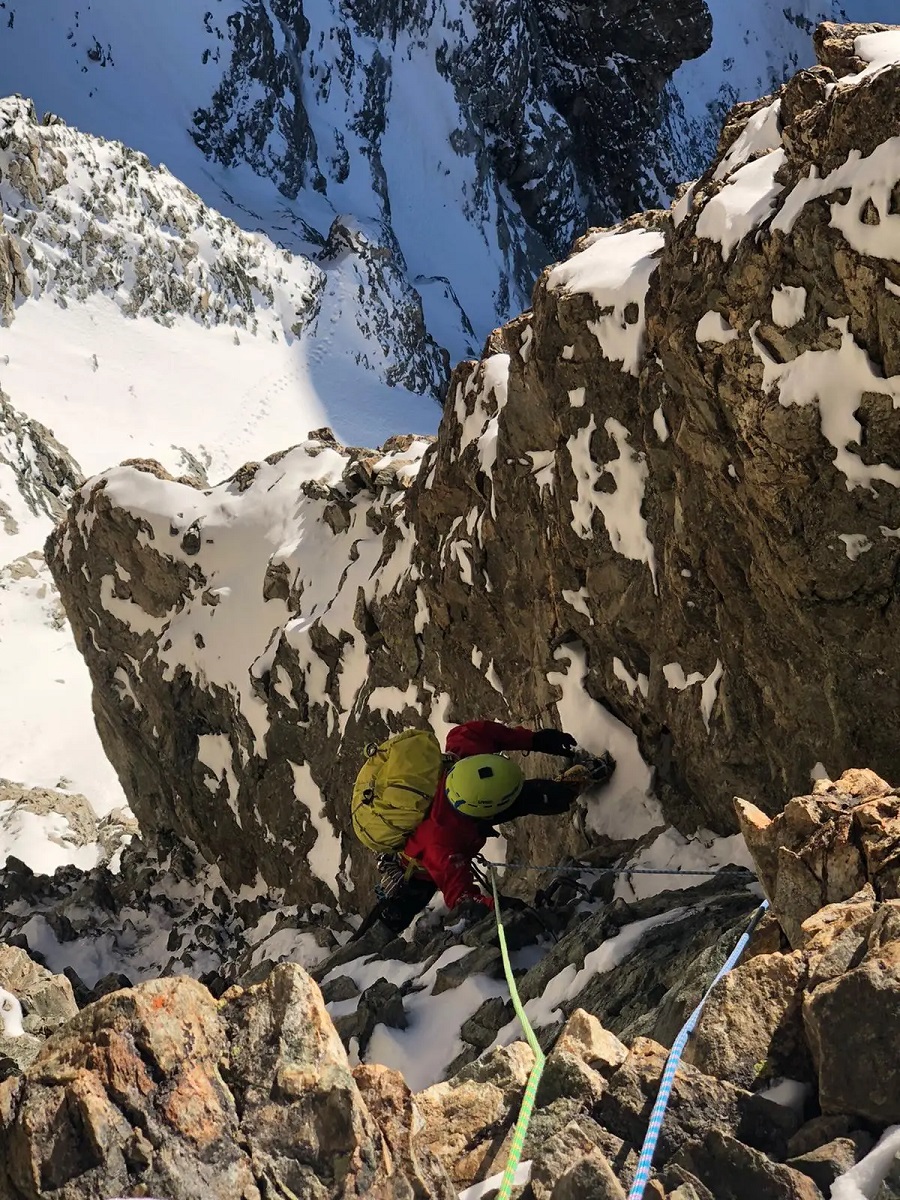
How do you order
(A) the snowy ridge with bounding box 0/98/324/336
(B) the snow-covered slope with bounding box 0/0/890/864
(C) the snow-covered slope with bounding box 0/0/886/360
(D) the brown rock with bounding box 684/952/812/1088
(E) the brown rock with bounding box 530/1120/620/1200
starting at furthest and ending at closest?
(C) the snow-covered slope with bounding box 0/0/886/360 < (A) the snowy ridge with bounding box 0/98/324/336 < (B) the snow-covered slope with bounding box 0/0/890/864 < (D) the brown rock with bounding box 684/952/812/1088 < (E) the brown rock with bounding box 530/1120/620/1200

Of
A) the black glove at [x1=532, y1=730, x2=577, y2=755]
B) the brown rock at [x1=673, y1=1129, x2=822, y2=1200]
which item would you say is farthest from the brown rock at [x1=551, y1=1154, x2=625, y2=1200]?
the black glove at [x1=532, y1=730, x2=577, y2=755]

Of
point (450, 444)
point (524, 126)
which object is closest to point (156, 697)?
point (450, 444)

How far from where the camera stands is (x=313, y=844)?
526 inches

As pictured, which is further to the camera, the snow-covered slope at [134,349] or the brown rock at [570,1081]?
the snow-covered slope at [134,349]

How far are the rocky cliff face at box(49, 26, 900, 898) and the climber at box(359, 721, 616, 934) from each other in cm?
40

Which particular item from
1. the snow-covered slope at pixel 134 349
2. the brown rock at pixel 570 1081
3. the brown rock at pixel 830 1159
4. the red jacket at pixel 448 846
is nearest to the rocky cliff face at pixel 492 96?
the snow-covered slope at pixel 134 349

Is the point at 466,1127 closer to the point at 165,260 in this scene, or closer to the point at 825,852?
the point at 825,852

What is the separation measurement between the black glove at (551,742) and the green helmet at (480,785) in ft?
1.99

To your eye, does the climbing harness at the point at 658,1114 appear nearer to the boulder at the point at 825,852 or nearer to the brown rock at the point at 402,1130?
the brown rock at the point at 402,1130

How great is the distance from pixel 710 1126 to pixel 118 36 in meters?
54.2

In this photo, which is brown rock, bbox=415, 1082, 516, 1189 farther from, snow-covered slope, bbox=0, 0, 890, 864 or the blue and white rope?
snow-covered slope, bbox=0, 0, 890, 864

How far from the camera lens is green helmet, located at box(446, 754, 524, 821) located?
7059mm

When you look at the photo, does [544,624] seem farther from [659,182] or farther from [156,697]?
[659,182]

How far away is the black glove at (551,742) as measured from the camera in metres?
7.75
